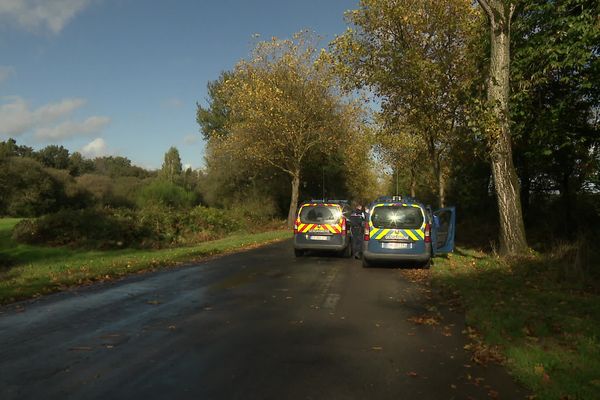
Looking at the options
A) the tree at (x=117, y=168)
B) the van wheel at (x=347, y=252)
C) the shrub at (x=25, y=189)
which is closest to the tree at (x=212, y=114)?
the shrub at (x=25, y=189)

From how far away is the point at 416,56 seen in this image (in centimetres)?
2153

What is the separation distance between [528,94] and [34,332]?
1583 centimetres

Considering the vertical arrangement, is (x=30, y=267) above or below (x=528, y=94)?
below

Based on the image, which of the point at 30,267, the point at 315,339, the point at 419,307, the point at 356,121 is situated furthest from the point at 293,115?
the point at 315,339

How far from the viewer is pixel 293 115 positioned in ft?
115

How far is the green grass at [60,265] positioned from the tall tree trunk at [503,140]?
10.1 meters

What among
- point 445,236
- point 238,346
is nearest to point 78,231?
point 445,236

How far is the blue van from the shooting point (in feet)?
46.8

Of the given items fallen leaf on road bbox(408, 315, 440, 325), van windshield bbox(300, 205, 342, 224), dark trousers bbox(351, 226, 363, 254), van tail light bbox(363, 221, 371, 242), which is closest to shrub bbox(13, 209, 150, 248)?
van windshield bbox(300, 205, 342, 224)

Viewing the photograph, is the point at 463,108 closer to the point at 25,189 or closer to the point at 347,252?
the point at 347,252

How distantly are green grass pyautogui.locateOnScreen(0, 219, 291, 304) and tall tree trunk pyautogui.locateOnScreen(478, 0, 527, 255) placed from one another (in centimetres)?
1011

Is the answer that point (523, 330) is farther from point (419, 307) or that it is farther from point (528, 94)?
point (528, 94)

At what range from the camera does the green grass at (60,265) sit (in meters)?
11.5

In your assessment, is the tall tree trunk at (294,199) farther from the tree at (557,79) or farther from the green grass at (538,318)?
the green grass at (538,318)
